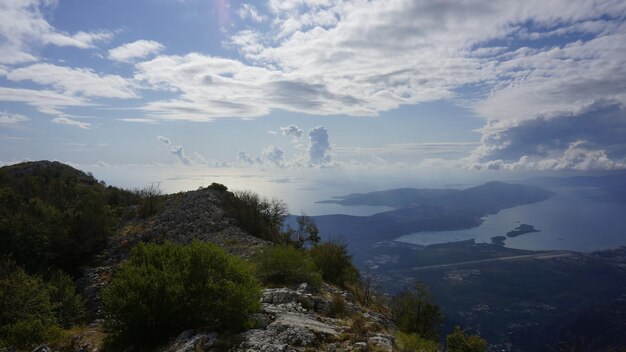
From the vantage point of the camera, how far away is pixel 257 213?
41.7m

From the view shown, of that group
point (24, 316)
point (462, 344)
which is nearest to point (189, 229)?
point (24, 316)

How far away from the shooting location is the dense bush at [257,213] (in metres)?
38.7

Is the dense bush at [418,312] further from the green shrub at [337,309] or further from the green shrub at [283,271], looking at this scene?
the green shrub at [337,309]

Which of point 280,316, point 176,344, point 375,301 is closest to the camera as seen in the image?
point 176,344

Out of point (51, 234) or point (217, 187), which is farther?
point (217, 187)

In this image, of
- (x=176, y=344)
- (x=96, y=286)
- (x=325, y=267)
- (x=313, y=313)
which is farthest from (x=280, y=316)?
(x=96, y=286)

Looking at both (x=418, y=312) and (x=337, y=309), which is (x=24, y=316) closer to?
(x=337, y=309)

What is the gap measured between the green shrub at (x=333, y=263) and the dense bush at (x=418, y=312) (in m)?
3.88

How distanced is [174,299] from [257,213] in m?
29.4

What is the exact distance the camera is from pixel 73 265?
34.3 m

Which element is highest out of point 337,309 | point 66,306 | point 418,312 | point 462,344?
point 337,309

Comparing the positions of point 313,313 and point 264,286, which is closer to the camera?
point 313,313

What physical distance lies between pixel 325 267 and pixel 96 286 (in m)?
17.3

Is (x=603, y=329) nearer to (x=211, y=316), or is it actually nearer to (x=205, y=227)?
(x=205, y=227)
